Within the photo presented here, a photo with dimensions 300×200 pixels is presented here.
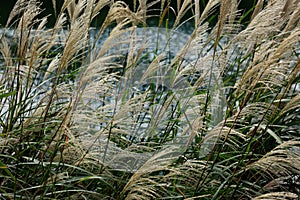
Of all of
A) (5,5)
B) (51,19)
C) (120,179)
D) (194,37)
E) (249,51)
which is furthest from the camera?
(5,5)

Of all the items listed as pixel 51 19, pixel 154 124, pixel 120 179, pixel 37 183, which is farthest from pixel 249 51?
pixel 51 19

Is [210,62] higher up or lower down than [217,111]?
higher up

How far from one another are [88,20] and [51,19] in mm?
7699

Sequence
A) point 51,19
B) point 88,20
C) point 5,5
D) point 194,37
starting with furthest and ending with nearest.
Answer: point 5,5 < point 51,19 < point 194,37 < point 88,20

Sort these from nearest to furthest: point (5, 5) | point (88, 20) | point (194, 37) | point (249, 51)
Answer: point (88, 20) → point (194, 37) → point (249, 51) → point (5, 5)

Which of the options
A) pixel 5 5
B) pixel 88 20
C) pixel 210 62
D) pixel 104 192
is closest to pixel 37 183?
pixel 104 192

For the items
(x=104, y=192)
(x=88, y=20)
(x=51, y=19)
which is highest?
(x=88, y=20)

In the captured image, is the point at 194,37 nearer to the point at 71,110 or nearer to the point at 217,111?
the point at 217,111

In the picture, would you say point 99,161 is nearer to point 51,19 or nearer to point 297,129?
point 297,129

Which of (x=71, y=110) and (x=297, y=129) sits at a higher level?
(x=71, y=110)

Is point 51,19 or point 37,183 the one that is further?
point 51,19

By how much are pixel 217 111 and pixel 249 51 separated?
1.26 ft

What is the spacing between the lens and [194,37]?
7.24ft

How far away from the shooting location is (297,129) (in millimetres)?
2541
